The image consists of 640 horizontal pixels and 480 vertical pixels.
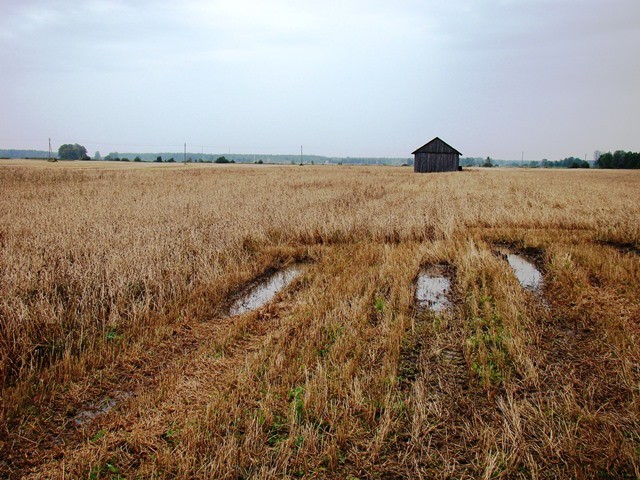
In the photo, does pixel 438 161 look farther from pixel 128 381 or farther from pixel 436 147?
pixel 128 381

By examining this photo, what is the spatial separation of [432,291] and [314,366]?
312 centimetres

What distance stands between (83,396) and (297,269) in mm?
4622

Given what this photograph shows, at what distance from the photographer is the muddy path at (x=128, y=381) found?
9.07ft

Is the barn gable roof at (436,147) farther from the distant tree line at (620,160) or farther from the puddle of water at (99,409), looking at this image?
the distant tree line at (620,160)

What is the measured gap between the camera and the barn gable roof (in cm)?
5466

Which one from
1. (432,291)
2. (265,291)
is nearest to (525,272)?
(432,291)

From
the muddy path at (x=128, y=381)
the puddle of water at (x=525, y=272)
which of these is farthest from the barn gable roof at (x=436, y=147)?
the muddy path at (x=128, y=381)

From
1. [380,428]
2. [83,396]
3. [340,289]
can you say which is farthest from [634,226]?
[83,396]

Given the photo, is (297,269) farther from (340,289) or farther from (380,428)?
(380,428)

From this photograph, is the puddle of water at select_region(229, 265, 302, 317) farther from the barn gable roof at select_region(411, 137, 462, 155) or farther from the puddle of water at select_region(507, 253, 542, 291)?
the barn gable roof at select_region(411, 137, 462, 155)

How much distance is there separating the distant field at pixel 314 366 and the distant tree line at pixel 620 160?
111m

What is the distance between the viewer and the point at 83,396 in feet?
11.0

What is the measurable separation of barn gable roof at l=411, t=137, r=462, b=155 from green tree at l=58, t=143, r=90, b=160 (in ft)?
354

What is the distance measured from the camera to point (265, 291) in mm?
6336
